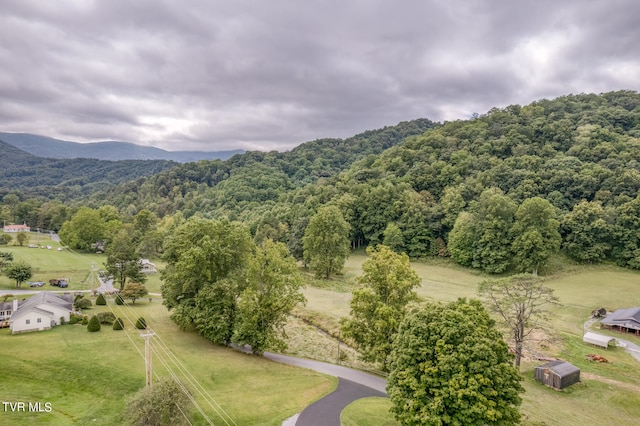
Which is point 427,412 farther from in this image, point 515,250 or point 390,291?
point 515,250

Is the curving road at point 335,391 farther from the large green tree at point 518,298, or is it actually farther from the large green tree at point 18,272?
the large green tree at point 18,272

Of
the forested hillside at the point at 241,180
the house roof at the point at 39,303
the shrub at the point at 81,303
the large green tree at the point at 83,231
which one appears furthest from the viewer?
the forested hillside at the point at 241,180

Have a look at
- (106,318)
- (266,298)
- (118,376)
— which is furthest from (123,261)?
(266,298)

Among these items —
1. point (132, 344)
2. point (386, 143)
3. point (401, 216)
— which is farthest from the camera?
point (386, 143)

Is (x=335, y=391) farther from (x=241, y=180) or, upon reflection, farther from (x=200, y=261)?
(x=241, y=180)

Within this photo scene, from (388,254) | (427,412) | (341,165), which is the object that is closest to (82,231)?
(388,254)

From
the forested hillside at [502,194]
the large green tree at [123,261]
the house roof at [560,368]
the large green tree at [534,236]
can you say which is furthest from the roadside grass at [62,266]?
the large green tree at [534,236]
